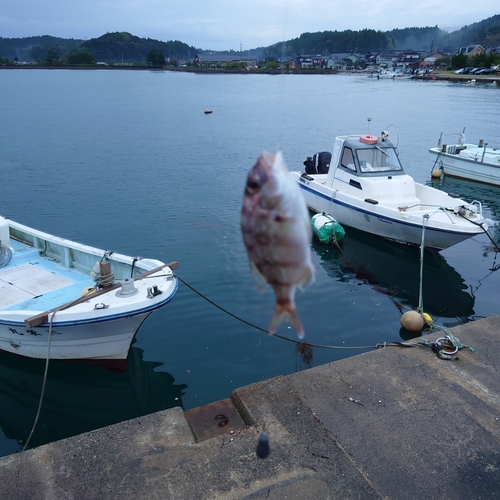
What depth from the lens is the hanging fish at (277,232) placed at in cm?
160

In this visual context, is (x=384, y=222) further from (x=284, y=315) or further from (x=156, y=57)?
(x=156, y=57)

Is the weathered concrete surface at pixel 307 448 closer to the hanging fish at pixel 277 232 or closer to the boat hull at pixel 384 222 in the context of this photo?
the hanging fish at pixel 277 232

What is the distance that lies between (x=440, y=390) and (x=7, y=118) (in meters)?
46.6

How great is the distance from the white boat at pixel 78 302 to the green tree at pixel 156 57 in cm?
17734

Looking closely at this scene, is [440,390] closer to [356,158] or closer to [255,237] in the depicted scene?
[255,237]

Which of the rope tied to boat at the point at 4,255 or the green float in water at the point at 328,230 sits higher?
the rope tied to boat at the point at 4,255

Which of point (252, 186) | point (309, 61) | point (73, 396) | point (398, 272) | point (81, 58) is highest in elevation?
point (81, 58)

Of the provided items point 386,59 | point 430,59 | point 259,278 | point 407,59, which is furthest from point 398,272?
point 386,59

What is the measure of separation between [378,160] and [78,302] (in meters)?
11.4

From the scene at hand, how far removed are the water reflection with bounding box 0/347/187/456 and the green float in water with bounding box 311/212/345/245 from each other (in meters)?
7.71

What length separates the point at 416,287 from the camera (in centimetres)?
1227

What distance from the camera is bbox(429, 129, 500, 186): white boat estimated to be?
21.7 meters

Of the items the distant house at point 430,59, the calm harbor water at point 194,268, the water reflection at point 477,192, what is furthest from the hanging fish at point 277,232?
the distant house at point 430,59

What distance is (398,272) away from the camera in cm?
1312
